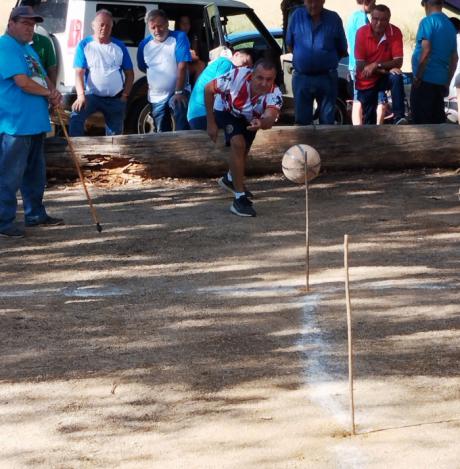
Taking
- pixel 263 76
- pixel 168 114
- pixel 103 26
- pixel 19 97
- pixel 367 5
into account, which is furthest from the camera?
pixel 367 5

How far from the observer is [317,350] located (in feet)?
21.0

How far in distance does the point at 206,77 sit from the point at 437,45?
2866mm

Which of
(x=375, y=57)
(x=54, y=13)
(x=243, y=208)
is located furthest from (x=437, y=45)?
(x=54, y=13)

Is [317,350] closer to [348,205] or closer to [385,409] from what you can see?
[385,409]

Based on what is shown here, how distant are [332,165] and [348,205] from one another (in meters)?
1.49

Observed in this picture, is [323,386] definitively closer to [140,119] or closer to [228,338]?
[228,338]

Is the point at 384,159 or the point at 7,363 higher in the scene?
the point at 7,363

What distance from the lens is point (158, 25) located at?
40.4 ft

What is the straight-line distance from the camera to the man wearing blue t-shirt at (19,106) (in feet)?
29.9

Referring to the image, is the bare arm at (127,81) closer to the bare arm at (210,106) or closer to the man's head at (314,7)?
the man's head at (314,7)

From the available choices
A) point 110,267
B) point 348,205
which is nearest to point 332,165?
point 348,205

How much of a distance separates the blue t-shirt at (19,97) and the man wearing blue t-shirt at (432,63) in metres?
4.70

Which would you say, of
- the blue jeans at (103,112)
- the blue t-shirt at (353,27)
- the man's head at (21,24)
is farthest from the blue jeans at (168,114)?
the man's head at (21,24)

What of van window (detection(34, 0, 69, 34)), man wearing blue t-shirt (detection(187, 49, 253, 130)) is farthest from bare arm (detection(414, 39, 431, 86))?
van window (detection(34, 0, 69, 34))
